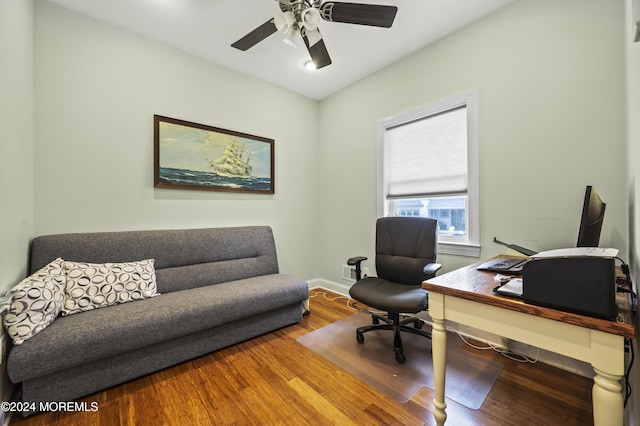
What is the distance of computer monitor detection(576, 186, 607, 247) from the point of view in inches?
46.8

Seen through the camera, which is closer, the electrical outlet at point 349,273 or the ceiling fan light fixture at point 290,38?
the ceiling fan light fixture at point 290,38

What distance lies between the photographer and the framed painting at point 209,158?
2465 millimetres

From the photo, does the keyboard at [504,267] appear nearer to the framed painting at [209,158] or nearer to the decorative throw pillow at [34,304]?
the framed painting at [209,158]

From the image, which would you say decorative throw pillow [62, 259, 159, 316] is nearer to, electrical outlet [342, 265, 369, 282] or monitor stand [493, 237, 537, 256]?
electrical outlet [342, 265, 369, 282]

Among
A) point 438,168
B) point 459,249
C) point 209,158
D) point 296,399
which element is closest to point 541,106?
point 438,168

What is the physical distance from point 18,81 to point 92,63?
2.10ft

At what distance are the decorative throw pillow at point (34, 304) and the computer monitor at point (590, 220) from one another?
289 cm

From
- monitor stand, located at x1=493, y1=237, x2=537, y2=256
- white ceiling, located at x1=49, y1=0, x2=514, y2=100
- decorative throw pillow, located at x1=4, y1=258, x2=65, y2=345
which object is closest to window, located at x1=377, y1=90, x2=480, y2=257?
monitor stand, located at x1=493, y1=237, x2=537, y2=256

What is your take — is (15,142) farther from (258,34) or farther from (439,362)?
(439,362)

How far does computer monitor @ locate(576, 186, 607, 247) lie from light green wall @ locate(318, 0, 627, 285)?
0.51 metres

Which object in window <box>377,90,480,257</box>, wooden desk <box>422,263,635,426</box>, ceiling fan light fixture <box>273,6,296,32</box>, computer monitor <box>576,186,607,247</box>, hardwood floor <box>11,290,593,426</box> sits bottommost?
hardwood floor <box>11,290,593,426</box>

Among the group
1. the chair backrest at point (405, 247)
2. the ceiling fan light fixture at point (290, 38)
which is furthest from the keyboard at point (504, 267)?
the ceiling fan light fixture at point (290, 38)

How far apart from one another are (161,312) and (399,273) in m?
1.88

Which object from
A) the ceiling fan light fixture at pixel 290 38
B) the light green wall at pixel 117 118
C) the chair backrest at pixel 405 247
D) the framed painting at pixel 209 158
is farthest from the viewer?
the framed painting at pixel 209 158
